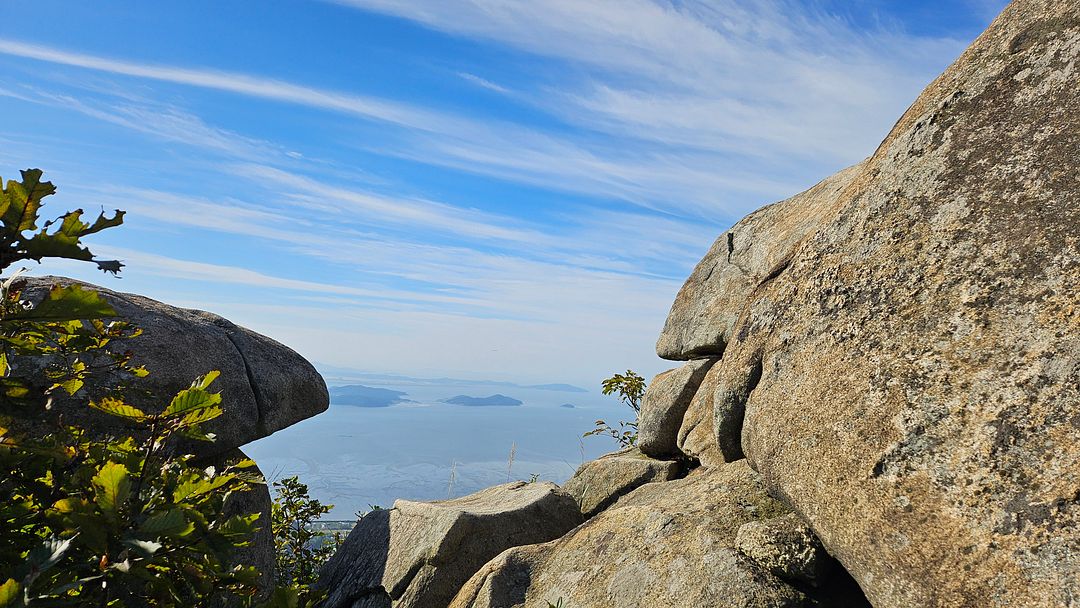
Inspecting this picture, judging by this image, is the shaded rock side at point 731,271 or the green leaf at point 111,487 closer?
the green leaf at point 111,487

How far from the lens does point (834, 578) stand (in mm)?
5227

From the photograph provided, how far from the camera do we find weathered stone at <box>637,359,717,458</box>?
894cm

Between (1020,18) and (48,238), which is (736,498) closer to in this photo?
(1020,18)

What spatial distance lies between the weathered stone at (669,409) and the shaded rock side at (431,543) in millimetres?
1348

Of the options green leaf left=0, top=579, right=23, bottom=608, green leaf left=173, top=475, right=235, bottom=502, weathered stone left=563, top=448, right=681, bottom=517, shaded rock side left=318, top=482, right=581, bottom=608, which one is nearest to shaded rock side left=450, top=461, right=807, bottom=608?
shaded rock side left=318, top=482, right=581, bottom=608

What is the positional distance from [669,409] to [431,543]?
324 centimetres

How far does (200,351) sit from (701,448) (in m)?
6.42

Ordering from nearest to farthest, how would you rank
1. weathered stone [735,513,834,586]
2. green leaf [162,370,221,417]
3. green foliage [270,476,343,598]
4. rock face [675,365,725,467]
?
green leaf [162,370,221,417] < weathered stone [735,513,834,586] < rock face [675,365,725,467] < green foliage [270,476,343,598]

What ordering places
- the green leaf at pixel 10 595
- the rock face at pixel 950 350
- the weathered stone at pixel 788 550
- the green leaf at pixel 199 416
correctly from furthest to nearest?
the weathered stone at pixel 788 550 → the rock face at pixel 950 350 → the green leaf at pixel 199 416 → the green leaf at pixel 10 595

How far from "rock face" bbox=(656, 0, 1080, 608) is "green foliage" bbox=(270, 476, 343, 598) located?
858 centimetres

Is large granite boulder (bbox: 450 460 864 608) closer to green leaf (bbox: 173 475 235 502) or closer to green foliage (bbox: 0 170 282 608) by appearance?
green foliage (bbox: 0 170 282 608)

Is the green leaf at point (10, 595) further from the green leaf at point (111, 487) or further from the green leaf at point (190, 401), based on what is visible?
the green leaf at point (190, 401)

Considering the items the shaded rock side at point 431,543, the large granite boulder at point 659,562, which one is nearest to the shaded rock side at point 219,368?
the shaded rock side at point 431,543

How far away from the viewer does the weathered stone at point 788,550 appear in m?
5.10
